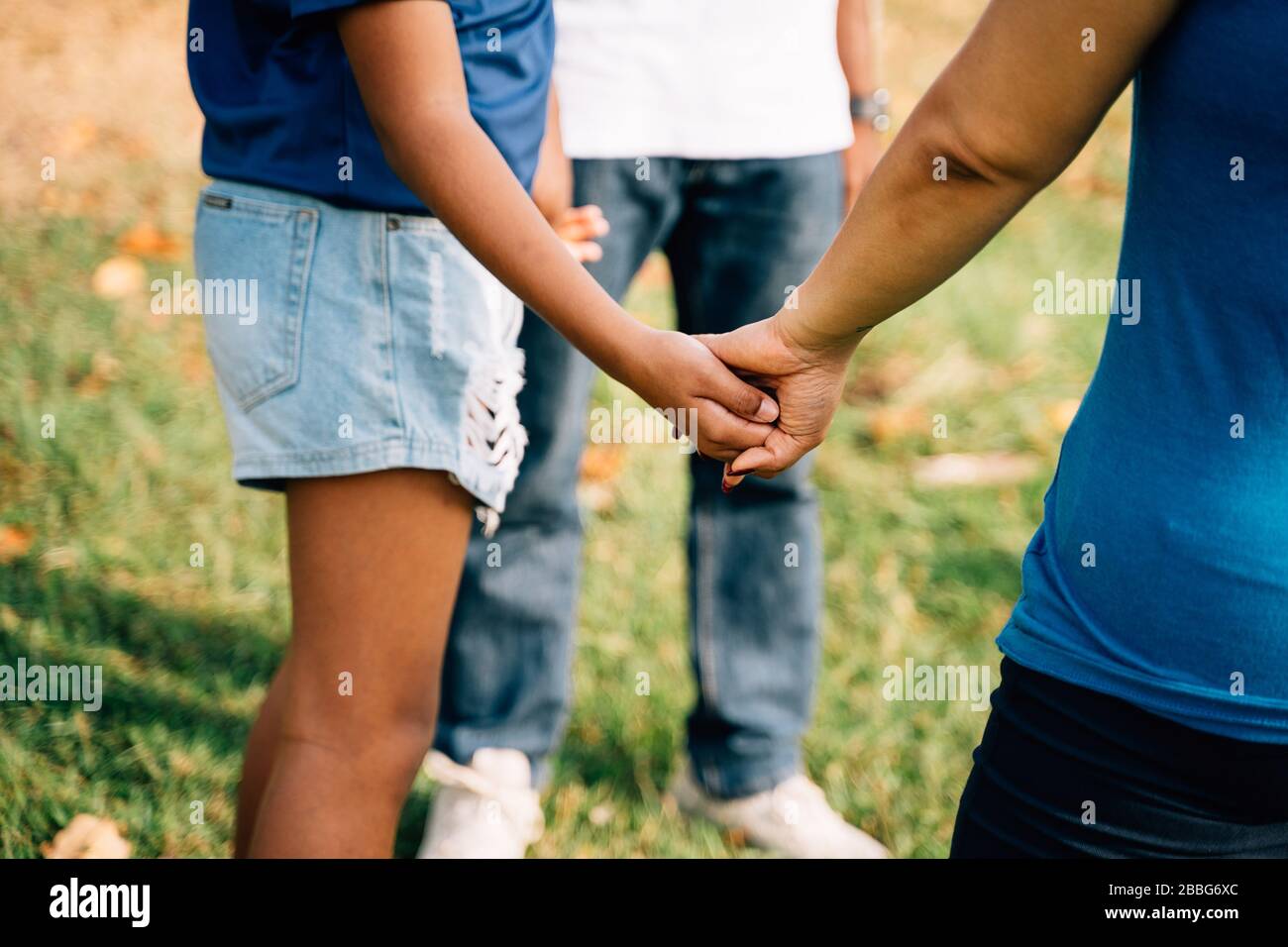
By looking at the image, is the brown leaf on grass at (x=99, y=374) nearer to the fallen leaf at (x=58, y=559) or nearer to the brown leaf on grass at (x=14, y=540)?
the brown leaf on grass at (x=14, y=540)

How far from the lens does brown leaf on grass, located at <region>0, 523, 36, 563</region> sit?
11.0 ft

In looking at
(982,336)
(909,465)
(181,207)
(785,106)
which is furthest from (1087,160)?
(785,106)

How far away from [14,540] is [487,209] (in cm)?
225

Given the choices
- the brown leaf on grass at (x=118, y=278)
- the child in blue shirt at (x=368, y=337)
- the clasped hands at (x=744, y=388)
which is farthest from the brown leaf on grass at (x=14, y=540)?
the clasped hands at (x=744, y=388)

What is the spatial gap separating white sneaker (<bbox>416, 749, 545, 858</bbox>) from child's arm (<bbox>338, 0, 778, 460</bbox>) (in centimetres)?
105

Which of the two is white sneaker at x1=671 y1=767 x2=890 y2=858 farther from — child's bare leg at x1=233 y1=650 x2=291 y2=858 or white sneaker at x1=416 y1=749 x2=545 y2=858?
child's bare leg at x1=233 y1=650 x2=291 y2=858

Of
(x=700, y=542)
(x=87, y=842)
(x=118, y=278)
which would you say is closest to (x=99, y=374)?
(x=118, y=278)

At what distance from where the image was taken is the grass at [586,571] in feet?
9.02

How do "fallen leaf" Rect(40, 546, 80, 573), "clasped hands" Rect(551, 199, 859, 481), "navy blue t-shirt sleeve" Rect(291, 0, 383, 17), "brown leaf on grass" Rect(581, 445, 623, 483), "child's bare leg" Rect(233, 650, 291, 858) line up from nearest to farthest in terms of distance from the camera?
"navy blue t-shirt sleeve" Rect(291, 0, 383, 17) → "clasped hands" Rect(551, 199, 859, 481) → "child's bare leg" Rect(233, 650, 291, 858) → "fallen leaf" Rect(40, 546, 80, 573) → "brown leaf on grass" Rect(581, 445, 623, 483)

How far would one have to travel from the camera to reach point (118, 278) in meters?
4.54

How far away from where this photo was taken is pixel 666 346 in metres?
1.85

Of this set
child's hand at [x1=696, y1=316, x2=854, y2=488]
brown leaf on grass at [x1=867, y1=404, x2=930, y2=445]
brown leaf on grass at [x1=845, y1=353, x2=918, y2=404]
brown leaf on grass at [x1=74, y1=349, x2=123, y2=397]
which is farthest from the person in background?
brown leaf on grass at [x1=74, y1=349, x2=123, y2=397]

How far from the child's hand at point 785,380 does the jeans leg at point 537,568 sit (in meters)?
0.58

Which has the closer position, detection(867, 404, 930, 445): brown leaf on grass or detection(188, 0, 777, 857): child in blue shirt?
detection(188, 0, 777, 857): child in blue shirt
